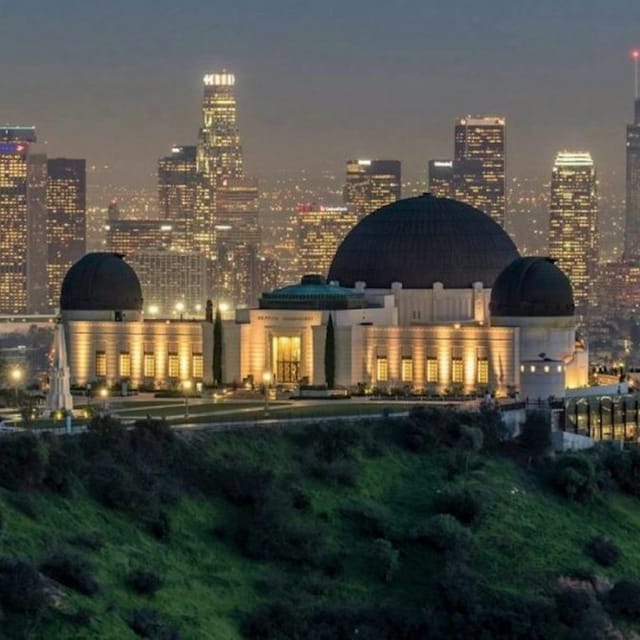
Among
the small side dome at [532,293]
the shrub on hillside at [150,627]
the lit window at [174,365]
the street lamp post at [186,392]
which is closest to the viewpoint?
the shrub on hillside at [150,627]

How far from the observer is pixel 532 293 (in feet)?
367

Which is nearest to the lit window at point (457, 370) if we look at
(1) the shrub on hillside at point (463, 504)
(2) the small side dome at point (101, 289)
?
(2) the small side dome at point (101, 289)

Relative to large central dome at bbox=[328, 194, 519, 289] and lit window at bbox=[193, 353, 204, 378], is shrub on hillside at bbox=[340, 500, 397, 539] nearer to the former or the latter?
lit window at bbox=[193, 353, 204, 378]

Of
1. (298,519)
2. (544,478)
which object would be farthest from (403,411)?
(298,519)

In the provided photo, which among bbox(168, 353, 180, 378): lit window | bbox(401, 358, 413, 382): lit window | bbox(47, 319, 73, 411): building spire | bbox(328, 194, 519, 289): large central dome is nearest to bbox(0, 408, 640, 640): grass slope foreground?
bbox(47, 319, 73, 411): building spire

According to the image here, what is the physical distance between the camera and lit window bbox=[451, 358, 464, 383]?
111312 millimetres

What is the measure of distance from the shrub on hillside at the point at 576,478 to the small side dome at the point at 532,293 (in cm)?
1853

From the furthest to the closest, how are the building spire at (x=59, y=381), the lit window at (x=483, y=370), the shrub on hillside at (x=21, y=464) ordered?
1. the lit window at (x=483, y=370)
2. the building spire at (x=59, y=381)
3. the shrub on hillside at (x=21, y=464)

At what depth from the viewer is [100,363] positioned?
116062 mm

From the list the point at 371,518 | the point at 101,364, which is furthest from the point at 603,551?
the point at 101,364

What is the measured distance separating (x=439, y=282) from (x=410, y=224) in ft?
11.2

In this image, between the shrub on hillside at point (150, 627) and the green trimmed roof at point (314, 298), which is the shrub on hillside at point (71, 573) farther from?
the green trimmed roof at point (314, 298)

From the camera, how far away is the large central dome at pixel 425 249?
4665 inches

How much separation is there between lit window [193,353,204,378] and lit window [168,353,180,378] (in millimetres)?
Answer: 678
